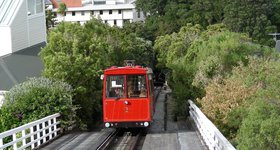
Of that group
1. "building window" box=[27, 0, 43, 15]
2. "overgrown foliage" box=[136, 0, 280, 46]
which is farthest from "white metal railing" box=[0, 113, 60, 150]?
"overgrown foliage" box=[136, 0, 280, 46]

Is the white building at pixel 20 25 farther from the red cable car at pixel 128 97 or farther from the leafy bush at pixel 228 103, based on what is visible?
the leafy bush at pixel 228 103

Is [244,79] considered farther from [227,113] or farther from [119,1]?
[119,1]

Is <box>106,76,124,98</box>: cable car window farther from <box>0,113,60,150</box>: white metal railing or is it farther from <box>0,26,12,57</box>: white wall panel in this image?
<box>0,26,12,57</box>: white wall panel

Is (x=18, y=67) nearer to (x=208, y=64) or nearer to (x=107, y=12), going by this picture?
(x=208, y=64)

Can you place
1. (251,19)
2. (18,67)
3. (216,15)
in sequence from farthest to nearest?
(216,15) < (251,19) < (18,67)

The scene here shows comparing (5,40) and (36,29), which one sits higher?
(36,29)

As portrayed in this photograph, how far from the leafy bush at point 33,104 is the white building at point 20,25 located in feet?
36.5

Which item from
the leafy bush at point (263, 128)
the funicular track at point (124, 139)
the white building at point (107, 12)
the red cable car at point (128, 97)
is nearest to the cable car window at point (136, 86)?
the red cable car at point (128, 97)

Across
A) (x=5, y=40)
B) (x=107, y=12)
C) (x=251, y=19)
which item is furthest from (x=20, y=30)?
(x=107, y=12)

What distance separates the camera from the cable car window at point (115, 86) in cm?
2391

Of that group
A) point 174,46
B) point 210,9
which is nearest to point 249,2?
point 210,9

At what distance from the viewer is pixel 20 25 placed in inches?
1419

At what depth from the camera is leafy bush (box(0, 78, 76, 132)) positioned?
22391mm

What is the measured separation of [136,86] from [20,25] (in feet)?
49.3
